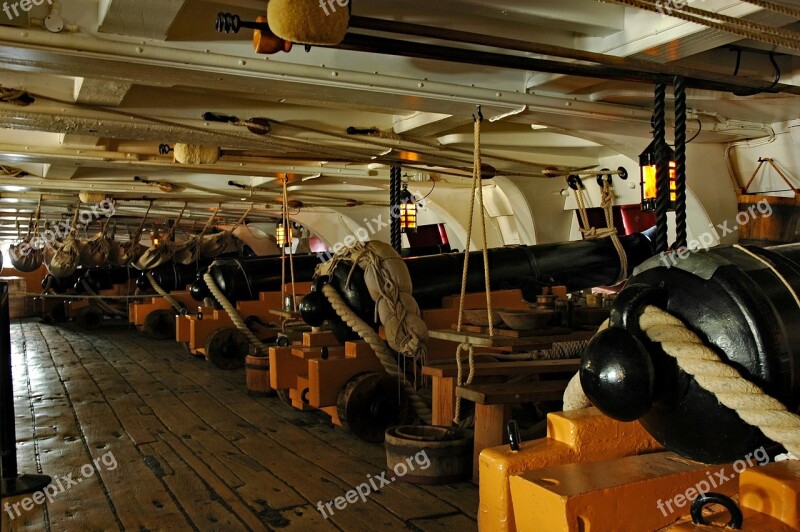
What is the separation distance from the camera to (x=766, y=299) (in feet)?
5.09

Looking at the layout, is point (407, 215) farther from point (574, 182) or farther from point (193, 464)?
point (193, 464)

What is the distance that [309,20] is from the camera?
2.39 m

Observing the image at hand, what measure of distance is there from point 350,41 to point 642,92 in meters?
2.26

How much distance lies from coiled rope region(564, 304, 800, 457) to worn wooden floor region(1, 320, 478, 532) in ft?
5.01

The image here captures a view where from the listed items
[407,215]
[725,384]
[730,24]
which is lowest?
[725,384]

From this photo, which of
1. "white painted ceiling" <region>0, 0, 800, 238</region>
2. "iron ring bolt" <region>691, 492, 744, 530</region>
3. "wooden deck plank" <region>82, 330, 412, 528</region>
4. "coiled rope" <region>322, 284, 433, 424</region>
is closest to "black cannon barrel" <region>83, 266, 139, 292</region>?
"white painted ceiling" <region>0, 0, 800, 238</region>

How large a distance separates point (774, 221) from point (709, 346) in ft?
13.8

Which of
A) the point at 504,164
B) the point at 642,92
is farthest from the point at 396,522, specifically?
the point at 504,164

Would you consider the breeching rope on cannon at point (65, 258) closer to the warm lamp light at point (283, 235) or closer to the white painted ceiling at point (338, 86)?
the warm lamp light at point (283, 235)

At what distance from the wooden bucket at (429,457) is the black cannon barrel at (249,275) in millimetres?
4293

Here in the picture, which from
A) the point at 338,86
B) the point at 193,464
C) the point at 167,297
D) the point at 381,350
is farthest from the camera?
the point at 167,297

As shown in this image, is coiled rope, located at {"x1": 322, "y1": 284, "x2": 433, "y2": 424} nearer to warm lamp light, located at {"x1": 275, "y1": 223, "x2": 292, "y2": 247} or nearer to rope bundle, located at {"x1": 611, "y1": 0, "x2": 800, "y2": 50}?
warm lamp light, located at {"x1": 275, "y1": 223, "x2": 292, "y2": 247}

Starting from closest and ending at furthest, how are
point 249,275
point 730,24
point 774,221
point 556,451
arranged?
1. point 556,451
2. point 730,24
3. point 774,221
4. point 249,275

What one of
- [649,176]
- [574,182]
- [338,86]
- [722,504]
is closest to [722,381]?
[722,504]
